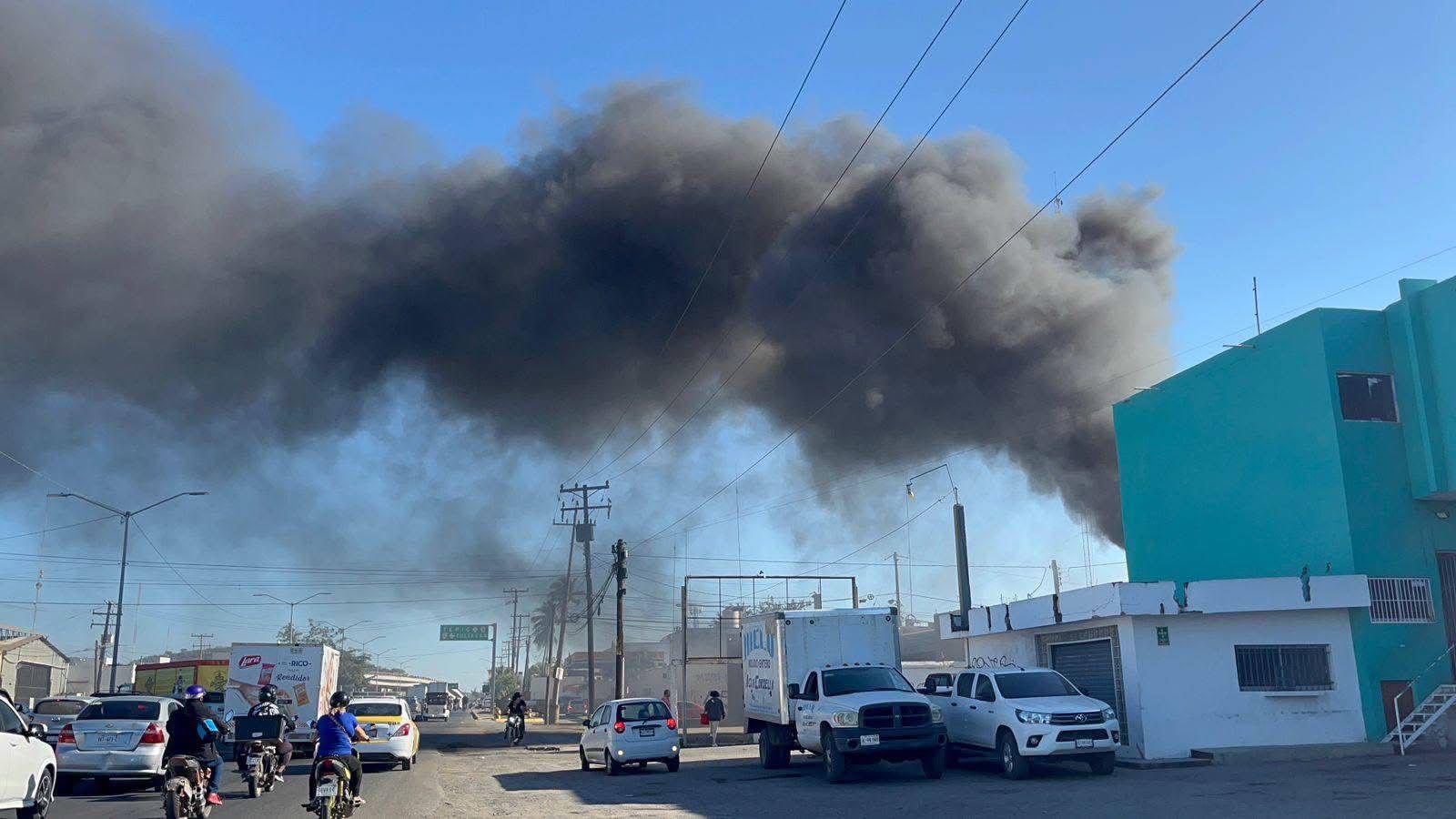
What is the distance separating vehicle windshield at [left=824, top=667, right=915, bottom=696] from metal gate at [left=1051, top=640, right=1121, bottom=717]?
397 centimetres

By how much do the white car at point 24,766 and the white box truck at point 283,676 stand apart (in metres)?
15.3

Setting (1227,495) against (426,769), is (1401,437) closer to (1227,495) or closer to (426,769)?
(1227,495)

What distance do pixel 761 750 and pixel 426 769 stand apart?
6795 mm

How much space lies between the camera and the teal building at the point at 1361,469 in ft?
65.6

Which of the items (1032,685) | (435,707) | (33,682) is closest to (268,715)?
(1032,685)

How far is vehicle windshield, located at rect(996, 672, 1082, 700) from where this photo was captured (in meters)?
16.9

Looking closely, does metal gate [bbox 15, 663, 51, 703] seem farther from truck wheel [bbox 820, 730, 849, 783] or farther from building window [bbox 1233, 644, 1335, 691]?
Answer: building window [bbox 1233, 644, 1335, 691]

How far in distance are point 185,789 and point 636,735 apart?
30.6ft

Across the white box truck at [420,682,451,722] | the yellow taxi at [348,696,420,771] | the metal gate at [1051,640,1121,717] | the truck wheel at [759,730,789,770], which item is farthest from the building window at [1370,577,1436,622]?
the white box truck at [420,682,451,722]

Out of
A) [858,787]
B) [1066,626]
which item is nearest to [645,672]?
[1066,626]

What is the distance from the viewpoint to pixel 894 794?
1444 centimetres

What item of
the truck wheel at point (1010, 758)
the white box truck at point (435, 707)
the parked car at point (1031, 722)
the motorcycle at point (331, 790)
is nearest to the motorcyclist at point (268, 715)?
the motorcycle at point (331, 790)

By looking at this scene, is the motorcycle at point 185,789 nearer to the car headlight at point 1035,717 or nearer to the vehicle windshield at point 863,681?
the vehicle windshield at point 863,681

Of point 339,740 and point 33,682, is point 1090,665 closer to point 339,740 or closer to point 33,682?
point 339,740
